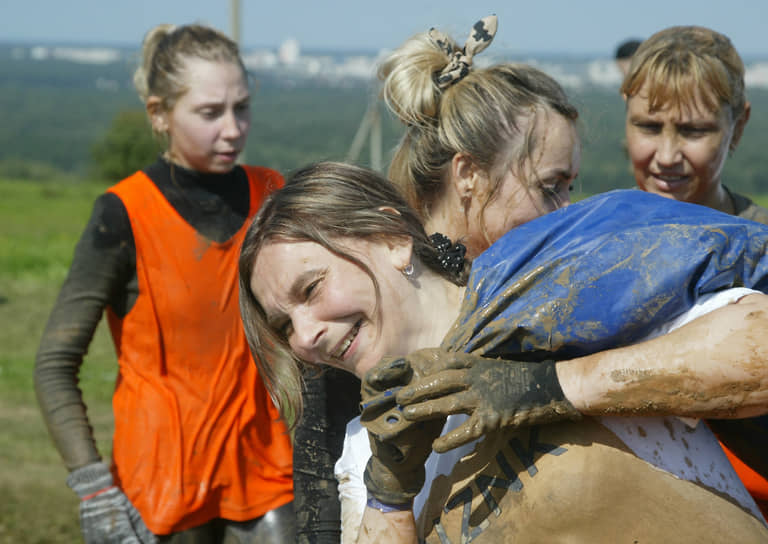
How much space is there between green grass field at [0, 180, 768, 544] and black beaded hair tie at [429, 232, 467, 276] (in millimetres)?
3946

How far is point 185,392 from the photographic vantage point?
3.05m

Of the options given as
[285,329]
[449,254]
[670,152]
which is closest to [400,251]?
[449,254]

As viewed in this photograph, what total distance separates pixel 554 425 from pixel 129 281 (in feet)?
6.47

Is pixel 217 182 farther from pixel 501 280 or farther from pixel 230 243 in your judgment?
pixel 501 280

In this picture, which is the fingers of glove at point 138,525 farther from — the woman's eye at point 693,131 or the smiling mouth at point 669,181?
the woman's eye at point 693,131

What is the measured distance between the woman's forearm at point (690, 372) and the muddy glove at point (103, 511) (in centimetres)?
191

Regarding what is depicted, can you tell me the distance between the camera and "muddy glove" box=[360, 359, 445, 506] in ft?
4.66

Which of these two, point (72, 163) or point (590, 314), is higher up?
point (590, 314)

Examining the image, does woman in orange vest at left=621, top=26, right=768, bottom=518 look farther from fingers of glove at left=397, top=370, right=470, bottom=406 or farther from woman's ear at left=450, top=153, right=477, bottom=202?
fingers of glove at left=397, top=370, right=470, bottom=406

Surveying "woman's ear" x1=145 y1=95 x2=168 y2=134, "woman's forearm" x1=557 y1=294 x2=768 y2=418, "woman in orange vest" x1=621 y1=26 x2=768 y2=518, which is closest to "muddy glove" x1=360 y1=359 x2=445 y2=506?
"woman's forearm" x1=557 y1=294 x2=768 y2=418

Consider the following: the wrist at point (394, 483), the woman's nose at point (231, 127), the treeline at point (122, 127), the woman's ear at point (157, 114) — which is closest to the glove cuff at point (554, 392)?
the wrist at point (394, 483)

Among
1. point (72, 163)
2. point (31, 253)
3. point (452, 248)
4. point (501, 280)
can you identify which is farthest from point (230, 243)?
point (72, 163)

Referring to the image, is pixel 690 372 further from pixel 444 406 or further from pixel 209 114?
pixel 209 114

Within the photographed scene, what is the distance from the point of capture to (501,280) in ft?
4.96
